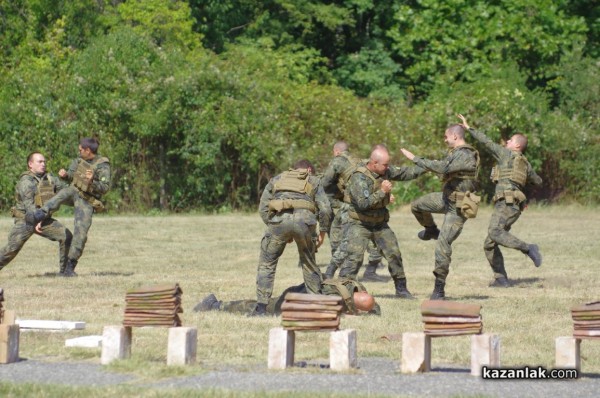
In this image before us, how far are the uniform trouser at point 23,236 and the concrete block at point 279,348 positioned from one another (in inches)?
344

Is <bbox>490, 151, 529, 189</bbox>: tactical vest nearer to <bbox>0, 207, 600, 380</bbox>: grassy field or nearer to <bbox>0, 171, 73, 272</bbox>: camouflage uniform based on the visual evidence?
<bbox>0, 207, 600, 380</bbox>: grassy field

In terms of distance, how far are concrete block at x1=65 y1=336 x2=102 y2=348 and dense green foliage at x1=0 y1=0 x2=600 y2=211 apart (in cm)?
2318

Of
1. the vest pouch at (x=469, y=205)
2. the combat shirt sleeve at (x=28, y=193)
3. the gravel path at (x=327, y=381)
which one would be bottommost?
the gravel path at (x=327, y=381)

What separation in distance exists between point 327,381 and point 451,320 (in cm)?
112

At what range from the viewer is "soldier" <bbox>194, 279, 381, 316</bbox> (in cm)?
1447

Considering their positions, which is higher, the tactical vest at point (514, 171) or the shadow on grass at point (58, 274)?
the tactical vest at point (514, 171)

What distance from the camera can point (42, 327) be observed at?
1277 cm

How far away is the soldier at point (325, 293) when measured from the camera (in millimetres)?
14469

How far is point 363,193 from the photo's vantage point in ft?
51.0

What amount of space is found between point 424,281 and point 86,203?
4.93m

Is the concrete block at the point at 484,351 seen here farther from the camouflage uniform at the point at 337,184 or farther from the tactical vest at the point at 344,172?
the tactical vest at the point at 344,172

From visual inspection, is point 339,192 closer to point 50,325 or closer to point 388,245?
point 388,245

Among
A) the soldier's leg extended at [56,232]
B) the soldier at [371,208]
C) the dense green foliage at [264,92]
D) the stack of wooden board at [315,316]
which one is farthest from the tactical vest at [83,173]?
the dense green foliage at [264,92]

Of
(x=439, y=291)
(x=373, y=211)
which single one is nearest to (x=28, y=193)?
(x=373, y=211)
